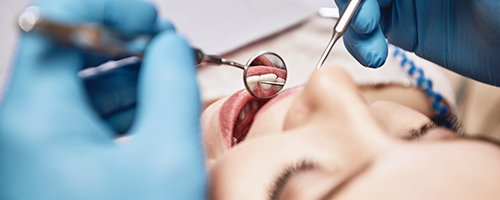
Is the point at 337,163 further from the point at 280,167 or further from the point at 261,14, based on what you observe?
the point at 261,14

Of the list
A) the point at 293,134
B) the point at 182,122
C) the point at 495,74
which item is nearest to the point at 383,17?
the point at 495,74

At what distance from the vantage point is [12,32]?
49.1 inches

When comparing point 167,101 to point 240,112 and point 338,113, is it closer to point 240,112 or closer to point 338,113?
point 338,113

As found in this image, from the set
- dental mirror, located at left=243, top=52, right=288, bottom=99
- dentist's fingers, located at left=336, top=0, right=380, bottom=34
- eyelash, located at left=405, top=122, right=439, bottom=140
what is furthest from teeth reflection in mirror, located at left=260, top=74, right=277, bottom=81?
eyelash, located at left=405, top=122, right=439, bottom=140

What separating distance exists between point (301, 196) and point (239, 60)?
2.42ft

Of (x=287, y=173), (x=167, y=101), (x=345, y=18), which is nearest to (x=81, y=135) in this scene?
(x=167, y=101)

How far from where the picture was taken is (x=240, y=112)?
0.96 metres

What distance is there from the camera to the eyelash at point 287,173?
664 millimetres

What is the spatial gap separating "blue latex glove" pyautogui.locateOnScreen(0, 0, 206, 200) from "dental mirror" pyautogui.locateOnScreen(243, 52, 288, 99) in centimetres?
32

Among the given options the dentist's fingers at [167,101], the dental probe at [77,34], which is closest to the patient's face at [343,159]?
the dentist's fingers at [167,101]

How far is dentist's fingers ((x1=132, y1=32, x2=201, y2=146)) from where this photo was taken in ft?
1.98

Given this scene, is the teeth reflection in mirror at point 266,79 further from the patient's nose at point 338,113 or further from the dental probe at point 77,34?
the dental probe at point 77,34

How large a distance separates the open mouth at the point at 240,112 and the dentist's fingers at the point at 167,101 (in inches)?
11.7

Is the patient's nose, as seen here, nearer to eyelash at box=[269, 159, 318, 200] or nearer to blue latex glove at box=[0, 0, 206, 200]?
eyelash at box=[269, 159, 318, 200]
